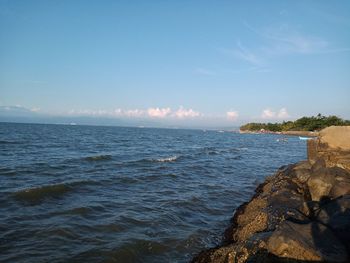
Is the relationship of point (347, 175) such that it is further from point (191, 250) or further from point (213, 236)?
point (191, 250)

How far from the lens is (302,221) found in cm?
827

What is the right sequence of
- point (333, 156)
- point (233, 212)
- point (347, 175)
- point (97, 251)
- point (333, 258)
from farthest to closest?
point (333, 156) → point (233, 212) → point (347, 175) → point (97, 251) → point (333, 258)

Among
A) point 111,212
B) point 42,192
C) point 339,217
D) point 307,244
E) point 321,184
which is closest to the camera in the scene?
point 307,244

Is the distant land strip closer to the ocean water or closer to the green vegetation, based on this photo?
the green vegetation

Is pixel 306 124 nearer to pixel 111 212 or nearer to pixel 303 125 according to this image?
pixel 303 125

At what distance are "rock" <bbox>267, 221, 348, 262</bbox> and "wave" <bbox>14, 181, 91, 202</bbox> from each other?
10.4 metres

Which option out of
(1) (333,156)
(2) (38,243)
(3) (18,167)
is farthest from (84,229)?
(3) (18,167)

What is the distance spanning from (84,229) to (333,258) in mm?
7302

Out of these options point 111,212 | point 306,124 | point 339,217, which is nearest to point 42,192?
point 111,212

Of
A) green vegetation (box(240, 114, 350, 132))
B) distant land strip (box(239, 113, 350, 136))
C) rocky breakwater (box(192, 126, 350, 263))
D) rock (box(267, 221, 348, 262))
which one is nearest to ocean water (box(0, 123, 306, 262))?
rocky breakwater (box(192, 126, 350, 263))

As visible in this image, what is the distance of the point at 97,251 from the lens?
850cm

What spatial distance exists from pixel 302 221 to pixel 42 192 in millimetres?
11182

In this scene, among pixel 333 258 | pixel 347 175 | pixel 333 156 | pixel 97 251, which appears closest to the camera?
pixel 333 258

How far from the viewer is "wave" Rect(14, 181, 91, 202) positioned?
13273 mm
